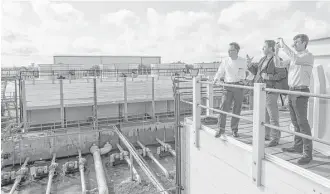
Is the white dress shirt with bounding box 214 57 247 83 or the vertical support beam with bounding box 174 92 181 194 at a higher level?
the white dress shirt with bounding box 214 57 247 83

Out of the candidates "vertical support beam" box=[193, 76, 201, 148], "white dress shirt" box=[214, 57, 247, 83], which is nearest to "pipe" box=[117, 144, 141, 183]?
"vertical support beam" box=[193, 76, 201, 148]

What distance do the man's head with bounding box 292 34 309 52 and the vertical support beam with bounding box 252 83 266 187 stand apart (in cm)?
78

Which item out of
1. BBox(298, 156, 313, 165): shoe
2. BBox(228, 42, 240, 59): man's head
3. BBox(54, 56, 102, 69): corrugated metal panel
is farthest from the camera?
BBox(54, 56, 102, 69): corrugated metal panel

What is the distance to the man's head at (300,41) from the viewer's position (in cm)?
362

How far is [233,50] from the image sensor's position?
15.8ft

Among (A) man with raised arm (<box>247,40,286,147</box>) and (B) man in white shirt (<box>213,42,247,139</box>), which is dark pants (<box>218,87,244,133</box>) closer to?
(B) man in white shirt (<box>213,42,247,139</box>)

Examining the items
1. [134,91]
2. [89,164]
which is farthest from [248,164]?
[134,91]

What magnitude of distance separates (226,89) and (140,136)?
33.7 feet

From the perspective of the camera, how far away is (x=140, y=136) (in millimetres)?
14680

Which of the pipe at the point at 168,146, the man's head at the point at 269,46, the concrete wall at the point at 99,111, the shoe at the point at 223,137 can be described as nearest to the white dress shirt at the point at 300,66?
the man's head at the point at 269,46

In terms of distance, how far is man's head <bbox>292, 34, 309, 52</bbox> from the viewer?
3.62 meters

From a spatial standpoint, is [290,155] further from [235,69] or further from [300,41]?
[235,69]

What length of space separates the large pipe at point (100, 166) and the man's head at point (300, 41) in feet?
24.9

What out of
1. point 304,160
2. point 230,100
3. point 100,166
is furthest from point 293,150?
point 100,166
